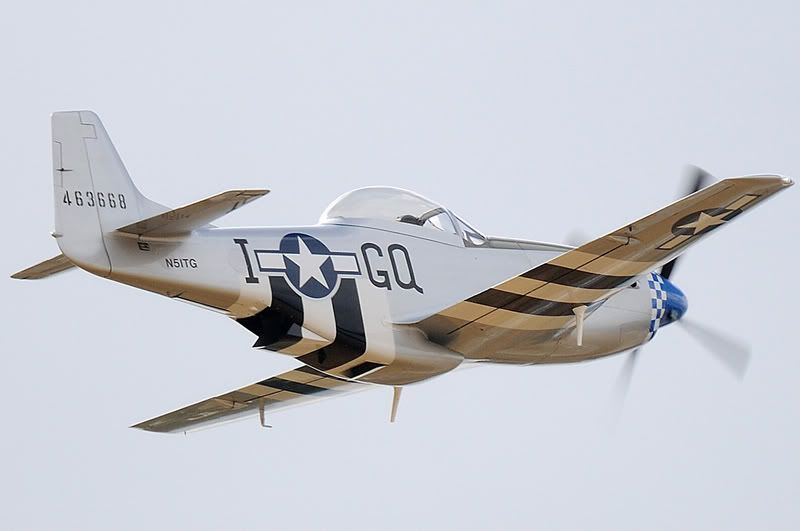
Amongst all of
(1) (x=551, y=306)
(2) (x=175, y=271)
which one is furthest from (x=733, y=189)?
(2) (x=175, y=271)

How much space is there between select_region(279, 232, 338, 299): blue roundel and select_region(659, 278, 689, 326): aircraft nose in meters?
5.14

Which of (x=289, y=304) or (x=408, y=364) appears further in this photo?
(x=408, y=364)

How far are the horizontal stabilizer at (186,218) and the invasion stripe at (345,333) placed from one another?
1904mm

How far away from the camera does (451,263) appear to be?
16.3 metres

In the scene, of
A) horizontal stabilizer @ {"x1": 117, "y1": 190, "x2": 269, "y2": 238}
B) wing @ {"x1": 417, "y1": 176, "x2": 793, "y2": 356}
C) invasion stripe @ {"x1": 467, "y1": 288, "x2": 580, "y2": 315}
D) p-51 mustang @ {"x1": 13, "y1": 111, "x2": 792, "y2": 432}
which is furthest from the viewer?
invasion stripe @ {"x1": 467, "y1": 288, "x2": 580, "y2": 315}

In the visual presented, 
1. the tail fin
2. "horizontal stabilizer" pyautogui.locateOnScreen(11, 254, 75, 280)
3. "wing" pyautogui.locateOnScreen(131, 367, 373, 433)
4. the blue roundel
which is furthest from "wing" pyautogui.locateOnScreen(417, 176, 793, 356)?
"horizontal stabilizer" pyautogui.locateOnScreen(11, 254, 75, 280)

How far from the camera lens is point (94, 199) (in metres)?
13.9

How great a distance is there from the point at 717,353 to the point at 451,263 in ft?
12.9

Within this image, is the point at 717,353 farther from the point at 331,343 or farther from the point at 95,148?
the point at 95,148

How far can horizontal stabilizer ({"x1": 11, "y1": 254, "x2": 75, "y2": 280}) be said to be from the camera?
14672 mm

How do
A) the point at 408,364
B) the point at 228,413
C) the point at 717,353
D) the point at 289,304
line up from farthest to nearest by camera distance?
the point at 228,413
the point at 717,353
the point at 408,364
the point at 289,304

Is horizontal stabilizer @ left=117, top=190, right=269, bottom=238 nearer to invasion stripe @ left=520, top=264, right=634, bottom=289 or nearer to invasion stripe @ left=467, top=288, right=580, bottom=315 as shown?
invasion stripe @ left=467, top=288, right=580, bottom=315

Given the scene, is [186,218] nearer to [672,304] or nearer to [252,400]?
[252,400]

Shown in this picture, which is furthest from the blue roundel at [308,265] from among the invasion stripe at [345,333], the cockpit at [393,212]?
the cockpit at [393,212]
